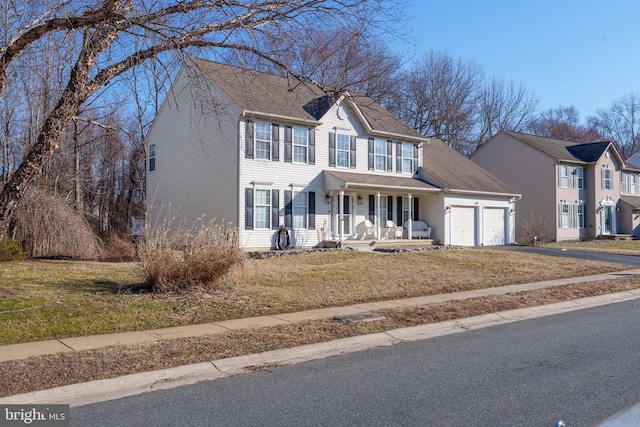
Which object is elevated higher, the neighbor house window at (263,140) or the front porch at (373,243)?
the neighbor house window at (263,140)

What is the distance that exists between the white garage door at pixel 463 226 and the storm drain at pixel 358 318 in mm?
20342

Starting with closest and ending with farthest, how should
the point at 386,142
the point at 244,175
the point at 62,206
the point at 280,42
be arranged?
the point at 280,42, the point at 62,206, the point at 244,175, the point at 386,142

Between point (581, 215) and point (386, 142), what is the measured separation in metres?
20.7

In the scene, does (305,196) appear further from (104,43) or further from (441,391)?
(441,391)

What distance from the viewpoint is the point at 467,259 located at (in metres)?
20.8

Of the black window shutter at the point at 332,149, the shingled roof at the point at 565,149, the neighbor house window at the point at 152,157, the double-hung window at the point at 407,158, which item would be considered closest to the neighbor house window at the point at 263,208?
the black window shutter at the point at 332,149

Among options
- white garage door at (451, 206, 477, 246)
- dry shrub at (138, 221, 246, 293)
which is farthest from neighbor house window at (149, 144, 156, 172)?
dry shrub at (138, 221, 246, 293)

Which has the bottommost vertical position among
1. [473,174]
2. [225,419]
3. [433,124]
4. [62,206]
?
[225,419]

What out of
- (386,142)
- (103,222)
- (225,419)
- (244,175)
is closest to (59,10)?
(225,419)

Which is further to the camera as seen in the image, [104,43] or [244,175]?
[244,175]

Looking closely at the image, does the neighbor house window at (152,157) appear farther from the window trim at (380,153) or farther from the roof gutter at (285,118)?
the window trim at (380,153)

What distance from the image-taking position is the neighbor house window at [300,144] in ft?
82.8

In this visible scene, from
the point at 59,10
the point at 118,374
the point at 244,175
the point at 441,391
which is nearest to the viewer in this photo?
the point at 441,391

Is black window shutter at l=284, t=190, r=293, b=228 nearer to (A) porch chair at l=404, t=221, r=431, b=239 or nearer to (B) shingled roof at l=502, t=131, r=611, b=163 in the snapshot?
(A) porch chair at l=404, t=221, r=431, b=239
